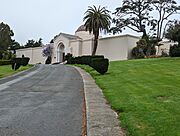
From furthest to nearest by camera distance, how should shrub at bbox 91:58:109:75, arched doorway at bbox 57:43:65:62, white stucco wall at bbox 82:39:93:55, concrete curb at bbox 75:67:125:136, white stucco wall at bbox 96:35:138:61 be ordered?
arched doorway at bbox 57:43:65:62 < white stucco wall at bbox 82:39:93:55 < white stucco wall at bbox 96:35:138:61 < shrub at bbox 91:58:109:75 < concrete curb at bbox 75:67:125:136

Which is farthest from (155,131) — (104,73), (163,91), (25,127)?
(104,73)

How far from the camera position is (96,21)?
2173 inches

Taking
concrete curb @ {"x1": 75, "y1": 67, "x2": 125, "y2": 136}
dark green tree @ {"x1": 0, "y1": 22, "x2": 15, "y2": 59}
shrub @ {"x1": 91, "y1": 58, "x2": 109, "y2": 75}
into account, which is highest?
dark green tree @ {"x1": 0, "y1": 22, "x2": 15, "y2": 59}

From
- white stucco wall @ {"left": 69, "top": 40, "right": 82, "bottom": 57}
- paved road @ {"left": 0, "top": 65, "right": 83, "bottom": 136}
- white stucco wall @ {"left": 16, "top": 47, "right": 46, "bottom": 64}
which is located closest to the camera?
paved road @ {"left": 0, "top": 65, "right": 83, "bottom": 136}

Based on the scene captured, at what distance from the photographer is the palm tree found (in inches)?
2181

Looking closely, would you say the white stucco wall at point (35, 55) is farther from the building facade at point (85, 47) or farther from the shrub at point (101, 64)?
the shrub at point (101, 64)

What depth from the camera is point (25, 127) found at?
7.38m

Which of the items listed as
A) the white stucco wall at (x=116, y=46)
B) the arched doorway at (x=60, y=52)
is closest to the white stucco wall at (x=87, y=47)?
the white stucco wall at (x=116, y=46)

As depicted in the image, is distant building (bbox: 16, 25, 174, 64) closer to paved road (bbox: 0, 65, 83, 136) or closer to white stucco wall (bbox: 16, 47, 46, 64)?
white stucco wall (bbox: 16, 47, 46, 64)

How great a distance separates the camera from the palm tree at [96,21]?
55.4 metres

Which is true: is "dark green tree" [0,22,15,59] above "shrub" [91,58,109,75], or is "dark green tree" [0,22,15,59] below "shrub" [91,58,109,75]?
above

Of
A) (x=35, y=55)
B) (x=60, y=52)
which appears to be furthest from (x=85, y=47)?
(x=35, y=55)

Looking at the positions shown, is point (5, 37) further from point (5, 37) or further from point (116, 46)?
point (116, 46)

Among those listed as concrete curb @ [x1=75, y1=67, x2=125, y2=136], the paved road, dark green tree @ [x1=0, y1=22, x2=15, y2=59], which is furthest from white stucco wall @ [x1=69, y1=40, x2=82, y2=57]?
concrete curb @ [x1=75, y1=67, x2=125, y2=136]
